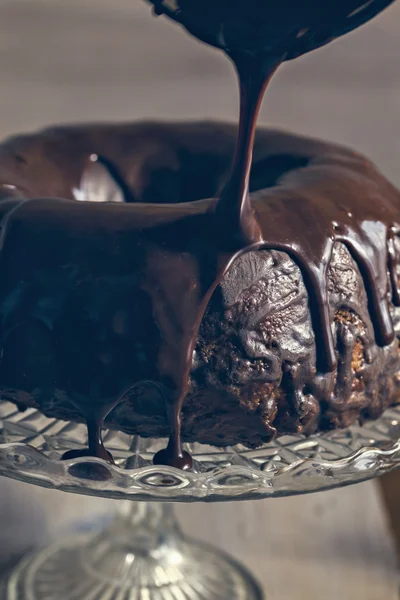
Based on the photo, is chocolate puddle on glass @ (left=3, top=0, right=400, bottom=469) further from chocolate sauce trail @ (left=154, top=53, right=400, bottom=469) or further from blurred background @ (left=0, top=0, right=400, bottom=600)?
blurred background @ (left=0, top=0, right=400, bottom=600)

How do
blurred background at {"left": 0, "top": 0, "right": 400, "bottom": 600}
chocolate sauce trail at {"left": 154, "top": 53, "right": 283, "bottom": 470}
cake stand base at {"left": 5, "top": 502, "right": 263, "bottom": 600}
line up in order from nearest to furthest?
chocolate sauce trail at {"left": 154, "top": 53, "right": 283, "bottom": 470} → cake stand base at {"left": 5, "top": 502, "right": 263, "bottom": 600} → blurred background at {"left": 0, "top": 0, "right": 400, "bottom": 600}

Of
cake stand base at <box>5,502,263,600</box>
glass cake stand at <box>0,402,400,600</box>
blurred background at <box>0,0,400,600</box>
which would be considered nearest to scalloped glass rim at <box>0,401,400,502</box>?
glass cake stand at <box>0,402,400,600</box>

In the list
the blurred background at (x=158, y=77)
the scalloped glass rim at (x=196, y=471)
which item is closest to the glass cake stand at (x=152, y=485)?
the scalloped glass rim at (x=196, y=471)

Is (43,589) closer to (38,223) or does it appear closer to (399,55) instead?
(38,223)

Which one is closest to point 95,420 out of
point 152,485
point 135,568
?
point 152,485

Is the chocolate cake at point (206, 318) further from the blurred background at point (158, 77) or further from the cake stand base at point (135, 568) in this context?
the blurred background at point (158, 77)

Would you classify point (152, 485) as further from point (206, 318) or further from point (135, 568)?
point (135, 568)

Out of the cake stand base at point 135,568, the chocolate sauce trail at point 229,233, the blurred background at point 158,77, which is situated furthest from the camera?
the blurred background at point 158,77

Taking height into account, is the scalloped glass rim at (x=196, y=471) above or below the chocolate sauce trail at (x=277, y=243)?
below
